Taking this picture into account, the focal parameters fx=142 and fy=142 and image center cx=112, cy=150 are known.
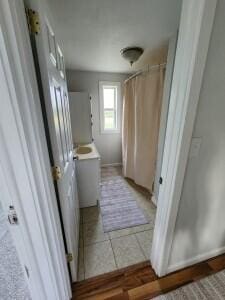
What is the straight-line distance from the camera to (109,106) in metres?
3.42

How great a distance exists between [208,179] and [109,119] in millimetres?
2734

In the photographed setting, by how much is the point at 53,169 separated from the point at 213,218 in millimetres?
1386

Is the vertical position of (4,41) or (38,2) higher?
(38,2)

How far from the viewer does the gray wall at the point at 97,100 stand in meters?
3.00

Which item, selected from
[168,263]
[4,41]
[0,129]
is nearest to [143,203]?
[168,263]

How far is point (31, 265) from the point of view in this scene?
0.84 metres

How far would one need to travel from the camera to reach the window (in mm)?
3221

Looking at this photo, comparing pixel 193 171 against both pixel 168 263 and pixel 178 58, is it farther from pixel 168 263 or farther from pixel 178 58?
pixel 168 263

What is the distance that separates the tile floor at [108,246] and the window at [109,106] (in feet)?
6.94

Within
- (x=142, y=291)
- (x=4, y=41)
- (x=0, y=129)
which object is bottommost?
(x=142, y=291)

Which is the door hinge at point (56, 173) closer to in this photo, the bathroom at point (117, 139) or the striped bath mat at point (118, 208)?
the bathroom at point (117, 139)

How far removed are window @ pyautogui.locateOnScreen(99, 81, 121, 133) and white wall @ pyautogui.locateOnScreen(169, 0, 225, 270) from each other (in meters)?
2.64

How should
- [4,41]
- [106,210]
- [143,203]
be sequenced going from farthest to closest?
[143,203] → [106,210] → [4,41]

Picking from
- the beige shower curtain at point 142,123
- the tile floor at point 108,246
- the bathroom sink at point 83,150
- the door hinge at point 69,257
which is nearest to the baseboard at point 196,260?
the tile floor at point 108,246
